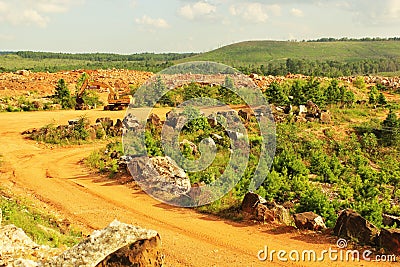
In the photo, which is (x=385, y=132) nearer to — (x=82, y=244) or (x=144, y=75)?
(x=82, y=244)

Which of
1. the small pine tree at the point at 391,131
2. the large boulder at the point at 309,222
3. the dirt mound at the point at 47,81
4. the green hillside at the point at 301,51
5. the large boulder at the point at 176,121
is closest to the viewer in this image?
the large boulder at the point at 309,222

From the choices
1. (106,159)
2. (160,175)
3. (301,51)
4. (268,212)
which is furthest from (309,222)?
(301,51)

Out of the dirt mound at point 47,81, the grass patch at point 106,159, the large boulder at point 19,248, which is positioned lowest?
the grass patch at point 106,159

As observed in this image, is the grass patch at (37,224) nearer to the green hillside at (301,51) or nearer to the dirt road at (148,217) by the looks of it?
the dirt road at (148,217)

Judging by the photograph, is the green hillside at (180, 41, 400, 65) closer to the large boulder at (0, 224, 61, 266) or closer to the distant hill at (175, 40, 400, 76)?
the distant hill at (175, 40, 400, 76)

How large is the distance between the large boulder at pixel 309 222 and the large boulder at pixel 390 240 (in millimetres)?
1251

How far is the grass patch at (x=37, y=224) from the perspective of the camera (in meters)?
7.09

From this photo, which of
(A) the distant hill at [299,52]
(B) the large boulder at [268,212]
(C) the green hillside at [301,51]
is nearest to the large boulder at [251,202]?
(B) the large boulder at [268,212]

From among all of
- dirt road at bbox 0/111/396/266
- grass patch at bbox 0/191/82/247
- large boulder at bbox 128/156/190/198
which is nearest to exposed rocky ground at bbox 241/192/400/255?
dirt road at bbox 0/111/396/266

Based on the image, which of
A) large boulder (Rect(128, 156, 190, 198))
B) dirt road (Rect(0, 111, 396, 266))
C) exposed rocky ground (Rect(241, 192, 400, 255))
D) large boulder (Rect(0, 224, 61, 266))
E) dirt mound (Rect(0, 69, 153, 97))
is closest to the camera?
large boulder (Rect(0, 224, 61, 266))

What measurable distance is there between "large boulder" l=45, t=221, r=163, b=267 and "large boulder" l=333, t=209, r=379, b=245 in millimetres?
4721

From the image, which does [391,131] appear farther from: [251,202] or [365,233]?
[365,233]

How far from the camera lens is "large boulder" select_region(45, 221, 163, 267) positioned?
4.21 m

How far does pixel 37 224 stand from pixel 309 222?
5.18 metres
